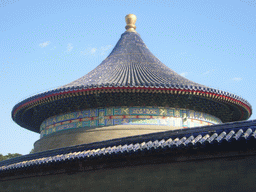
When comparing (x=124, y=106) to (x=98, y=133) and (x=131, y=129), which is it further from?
(x=98, y=133)

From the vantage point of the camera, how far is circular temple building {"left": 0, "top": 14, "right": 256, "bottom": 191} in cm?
794

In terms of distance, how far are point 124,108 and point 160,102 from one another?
1.33 meters

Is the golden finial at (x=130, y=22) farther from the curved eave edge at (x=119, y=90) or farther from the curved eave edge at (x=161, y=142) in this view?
the curved eave edge at (x=161, y=142)

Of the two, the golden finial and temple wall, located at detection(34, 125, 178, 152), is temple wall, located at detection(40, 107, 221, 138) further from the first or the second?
the golden finial

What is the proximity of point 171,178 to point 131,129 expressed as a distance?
542 centimetres

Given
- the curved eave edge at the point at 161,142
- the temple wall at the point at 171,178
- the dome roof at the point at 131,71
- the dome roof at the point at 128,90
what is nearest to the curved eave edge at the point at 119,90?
the dome roof at the point at 128,90

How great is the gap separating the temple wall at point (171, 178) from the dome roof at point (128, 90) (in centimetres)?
414

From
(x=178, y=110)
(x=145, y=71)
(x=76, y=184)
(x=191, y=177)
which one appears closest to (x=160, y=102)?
(x=178, y=110)

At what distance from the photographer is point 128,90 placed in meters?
13.3

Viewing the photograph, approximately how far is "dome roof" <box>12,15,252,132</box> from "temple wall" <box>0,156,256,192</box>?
4137 mm

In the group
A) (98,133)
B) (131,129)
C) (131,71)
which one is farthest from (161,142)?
(131,71)

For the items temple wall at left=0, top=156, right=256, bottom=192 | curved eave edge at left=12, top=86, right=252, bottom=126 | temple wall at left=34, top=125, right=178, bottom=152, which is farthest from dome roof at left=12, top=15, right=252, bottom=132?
temple wall at left=0, top=156, right=256, bottom=192

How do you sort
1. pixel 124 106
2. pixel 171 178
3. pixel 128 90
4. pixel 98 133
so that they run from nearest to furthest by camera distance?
pixel 171 178 → pixel 128 90 → pixel 98 133 → pixel 124 106

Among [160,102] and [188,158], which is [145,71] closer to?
[160,102]
